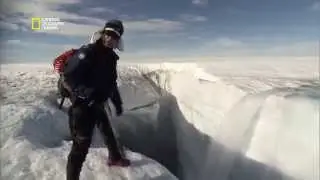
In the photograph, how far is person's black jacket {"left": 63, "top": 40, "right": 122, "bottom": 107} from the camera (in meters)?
1.59

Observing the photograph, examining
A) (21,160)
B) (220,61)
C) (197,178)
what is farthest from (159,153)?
(21,160)

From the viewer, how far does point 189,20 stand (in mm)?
1981

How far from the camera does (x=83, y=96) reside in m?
1.61

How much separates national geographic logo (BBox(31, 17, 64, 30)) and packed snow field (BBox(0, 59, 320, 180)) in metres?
0.20

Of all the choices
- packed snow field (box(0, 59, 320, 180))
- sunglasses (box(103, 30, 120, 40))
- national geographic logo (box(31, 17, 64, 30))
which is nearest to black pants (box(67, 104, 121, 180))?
packed snow field (box(0, 59, 320, 180))

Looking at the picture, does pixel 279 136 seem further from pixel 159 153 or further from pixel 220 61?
pixel 159 153

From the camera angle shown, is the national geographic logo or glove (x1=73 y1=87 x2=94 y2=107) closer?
glove (x1=73 y1=87 x2=94 y2=107)

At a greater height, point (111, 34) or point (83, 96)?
point (111, 34)

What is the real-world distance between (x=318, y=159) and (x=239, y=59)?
0.54 meters

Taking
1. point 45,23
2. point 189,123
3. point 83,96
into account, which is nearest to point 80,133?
point 83,96

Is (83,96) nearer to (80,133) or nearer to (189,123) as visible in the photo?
(80,133)

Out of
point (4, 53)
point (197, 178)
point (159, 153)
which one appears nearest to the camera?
point (4, 53)

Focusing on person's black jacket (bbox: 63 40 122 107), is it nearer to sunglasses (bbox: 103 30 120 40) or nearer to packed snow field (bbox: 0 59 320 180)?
sunglasses (bbox: 103 30 120 40)

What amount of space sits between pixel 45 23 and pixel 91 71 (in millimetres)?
498
